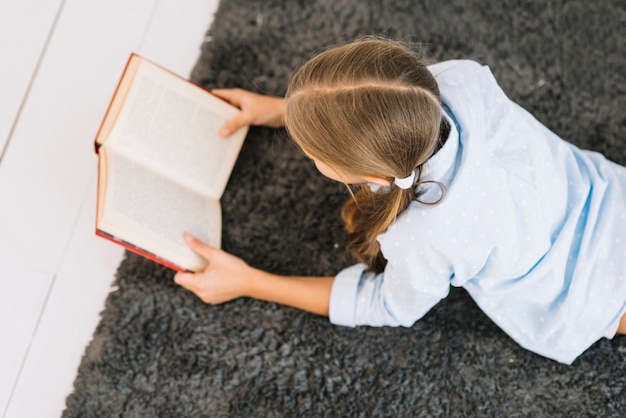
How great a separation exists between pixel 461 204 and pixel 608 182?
0.91 feet

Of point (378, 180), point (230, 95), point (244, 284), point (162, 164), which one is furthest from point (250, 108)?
point (378, 180)

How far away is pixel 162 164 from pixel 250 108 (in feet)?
0.57

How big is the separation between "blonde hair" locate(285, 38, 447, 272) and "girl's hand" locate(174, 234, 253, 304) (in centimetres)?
33

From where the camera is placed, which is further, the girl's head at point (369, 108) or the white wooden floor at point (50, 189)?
the white wooden floor at point (50, 189)

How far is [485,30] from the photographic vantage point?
1069 mm

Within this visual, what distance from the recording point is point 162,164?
89 cm

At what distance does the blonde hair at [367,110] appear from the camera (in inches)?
Result: 22.2

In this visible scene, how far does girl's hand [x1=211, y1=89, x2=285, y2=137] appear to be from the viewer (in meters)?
0.96

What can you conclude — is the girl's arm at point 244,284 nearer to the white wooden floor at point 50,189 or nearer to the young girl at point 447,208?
the young girl at point 447,208

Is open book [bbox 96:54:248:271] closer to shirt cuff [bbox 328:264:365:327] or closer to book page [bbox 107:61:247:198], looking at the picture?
book page [bbox 107:61:247:198]

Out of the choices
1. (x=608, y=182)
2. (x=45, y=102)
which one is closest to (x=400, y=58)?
(x=608, y=182)

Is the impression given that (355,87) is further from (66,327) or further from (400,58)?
(66,327)

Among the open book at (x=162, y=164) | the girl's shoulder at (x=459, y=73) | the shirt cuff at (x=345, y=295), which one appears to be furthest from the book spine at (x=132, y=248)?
the girl's shoulder at (x=459, y=73)

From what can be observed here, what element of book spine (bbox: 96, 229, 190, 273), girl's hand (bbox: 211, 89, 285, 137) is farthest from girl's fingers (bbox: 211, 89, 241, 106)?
book spine (bbox: 96, 229, 190, 273)
